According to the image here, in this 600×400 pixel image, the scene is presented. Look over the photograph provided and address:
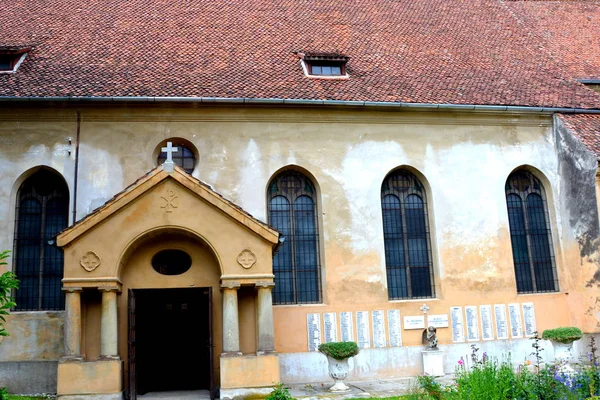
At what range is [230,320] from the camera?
13.6m

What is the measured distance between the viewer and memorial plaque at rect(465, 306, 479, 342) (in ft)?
56.3

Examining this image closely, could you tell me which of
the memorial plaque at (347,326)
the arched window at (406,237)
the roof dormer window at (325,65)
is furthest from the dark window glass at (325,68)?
the memorial plaque at (347,326)

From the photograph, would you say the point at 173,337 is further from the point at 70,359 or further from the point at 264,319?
the point at 264,319

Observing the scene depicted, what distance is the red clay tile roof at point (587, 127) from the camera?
17409mm

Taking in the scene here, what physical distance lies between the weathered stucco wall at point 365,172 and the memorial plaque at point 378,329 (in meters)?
0.24

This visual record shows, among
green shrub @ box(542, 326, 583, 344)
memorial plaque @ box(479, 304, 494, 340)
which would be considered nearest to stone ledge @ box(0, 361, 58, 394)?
memorial plaque @ box(479, 304, 494, 340)

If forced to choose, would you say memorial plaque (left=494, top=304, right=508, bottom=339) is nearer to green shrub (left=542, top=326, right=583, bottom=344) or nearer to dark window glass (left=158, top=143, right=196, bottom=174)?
green shrub (left=542, top=326, right=583, bottom=344)

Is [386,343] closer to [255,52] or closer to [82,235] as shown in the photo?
[82,235]

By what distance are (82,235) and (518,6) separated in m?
22.2

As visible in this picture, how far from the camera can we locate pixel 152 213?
13.8m

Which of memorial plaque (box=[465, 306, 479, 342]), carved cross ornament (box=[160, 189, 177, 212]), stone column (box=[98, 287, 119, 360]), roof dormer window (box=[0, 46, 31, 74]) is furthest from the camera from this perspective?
roof dormer window (box=[0, 46, 31, 74])

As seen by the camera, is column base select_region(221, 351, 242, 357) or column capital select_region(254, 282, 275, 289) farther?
column capital select_region(254, 282, 275, 289)

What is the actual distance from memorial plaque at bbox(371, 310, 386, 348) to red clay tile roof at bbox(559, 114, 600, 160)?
25.1 feet

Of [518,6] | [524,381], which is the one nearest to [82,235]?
[524,381]
